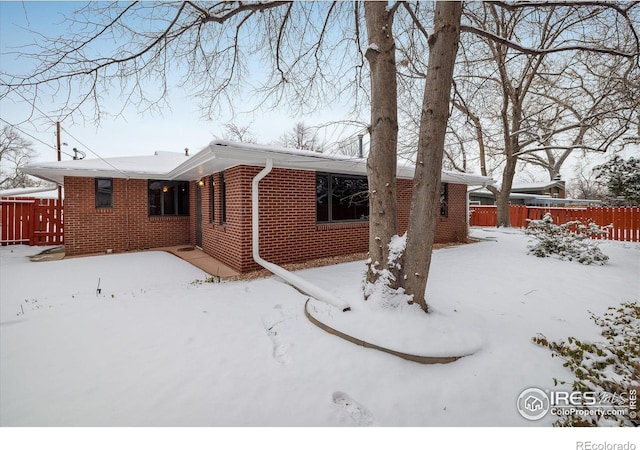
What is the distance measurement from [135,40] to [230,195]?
121 inches

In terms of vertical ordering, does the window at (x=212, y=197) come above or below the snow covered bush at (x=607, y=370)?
above

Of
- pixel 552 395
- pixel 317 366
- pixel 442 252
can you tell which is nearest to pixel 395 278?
pixel 317 366

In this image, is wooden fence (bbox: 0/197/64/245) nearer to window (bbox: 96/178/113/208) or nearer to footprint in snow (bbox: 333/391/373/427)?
window (bbox: 96/178/113/208)

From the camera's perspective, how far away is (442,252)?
788cm

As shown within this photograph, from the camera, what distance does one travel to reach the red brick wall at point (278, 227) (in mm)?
5578

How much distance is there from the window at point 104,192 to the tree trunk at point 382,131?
8921mm

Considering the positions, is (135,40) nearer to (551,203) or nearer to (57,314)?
(57,314)

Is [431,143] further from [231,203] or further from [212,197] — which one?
[212,197]

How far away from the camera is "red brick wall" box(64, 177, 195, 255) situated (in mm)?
7898

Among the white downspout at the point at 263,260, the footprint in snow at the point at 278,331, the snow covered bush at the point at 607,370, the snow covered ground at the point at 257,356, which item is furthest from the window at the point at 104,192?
the snow covered bush at the point at 607,370

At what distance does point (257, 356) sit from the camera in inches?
101

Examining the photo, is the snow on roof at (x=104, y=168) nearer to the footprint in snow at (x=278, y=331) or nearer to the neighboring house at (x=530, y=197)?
the footprint in snow at (x=278, y=331)

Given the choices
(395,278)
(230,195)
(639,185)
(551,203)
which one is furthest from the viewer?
(551,203)
